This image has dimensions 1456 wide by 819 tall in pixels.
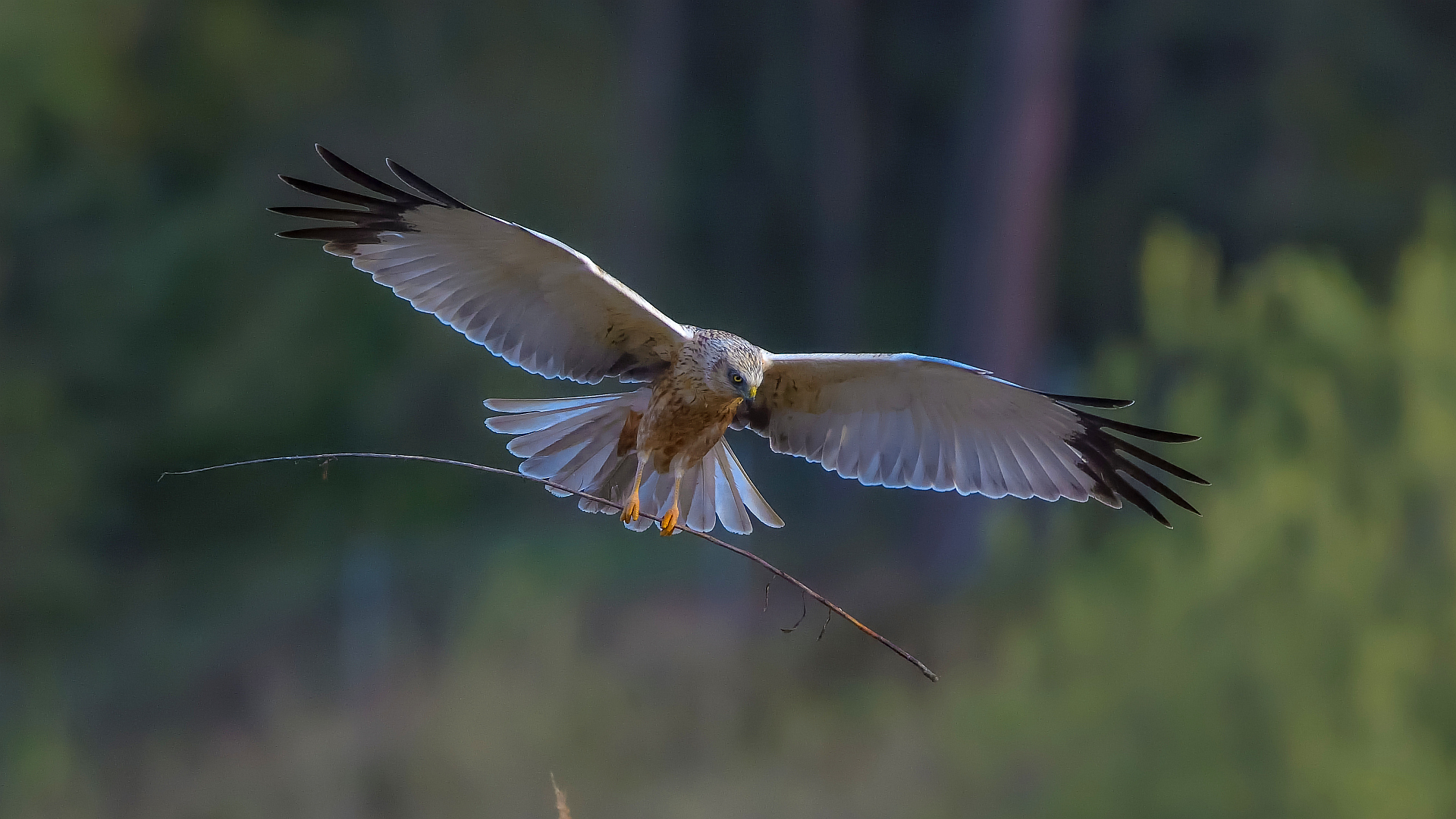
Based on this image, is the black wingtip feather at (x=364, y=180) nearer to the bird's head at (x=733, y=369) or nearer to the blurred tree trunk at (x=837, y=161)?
the bird's head at (x=733, y=369)

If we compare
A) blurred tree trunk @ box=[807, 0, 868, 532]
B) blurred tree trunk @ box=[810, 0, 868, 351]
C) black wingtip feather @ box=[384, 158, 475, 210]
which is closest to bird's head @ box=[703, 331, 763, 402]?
black wingtip feather @ box=[384, 158, 475, 210]

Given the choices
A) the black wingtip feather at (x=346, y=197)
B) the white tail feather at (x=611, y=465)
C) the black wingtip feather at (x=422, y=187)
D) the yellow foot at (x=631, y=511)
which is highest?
the black wingtip feather at (x=422, y=187)

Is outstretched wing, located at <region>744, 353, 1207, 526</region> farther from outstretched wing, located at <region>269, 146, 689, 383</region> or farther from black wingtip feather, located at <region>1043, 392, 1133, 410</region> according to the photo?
outstretched wing, located at <region>269, 146, 689, 383</region>

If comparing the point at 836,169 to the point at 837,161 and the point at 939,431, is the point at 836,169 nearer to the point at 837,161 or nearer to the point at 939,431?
the point at 837,161

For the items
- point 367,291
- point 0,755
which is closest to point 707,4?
point 367,291

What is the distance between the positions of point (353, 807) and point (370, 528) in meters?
2.37

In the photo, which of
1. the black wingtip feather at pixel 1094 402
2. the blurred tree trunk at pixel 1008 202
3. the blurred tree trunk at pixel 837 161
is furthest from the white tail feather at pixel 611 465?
the blurred tree trunk at pixel 837 161

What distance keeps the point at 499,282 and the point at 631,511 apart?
0.69m

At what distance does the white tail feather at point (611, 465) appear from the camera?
3568 millimetres

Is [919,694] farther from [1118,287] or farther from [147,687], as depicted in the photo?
[147,687]

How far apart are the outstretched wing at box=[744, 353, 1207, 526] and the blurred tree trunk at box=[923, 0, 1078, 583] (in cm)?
420

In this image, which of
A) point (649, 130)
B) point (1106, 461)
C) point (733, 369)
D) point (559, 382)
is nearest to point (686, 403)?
point (733, 369)

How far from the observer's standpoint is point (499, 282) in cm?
333

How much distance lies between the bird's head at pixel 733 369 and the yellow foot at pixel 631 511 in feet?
1.16
